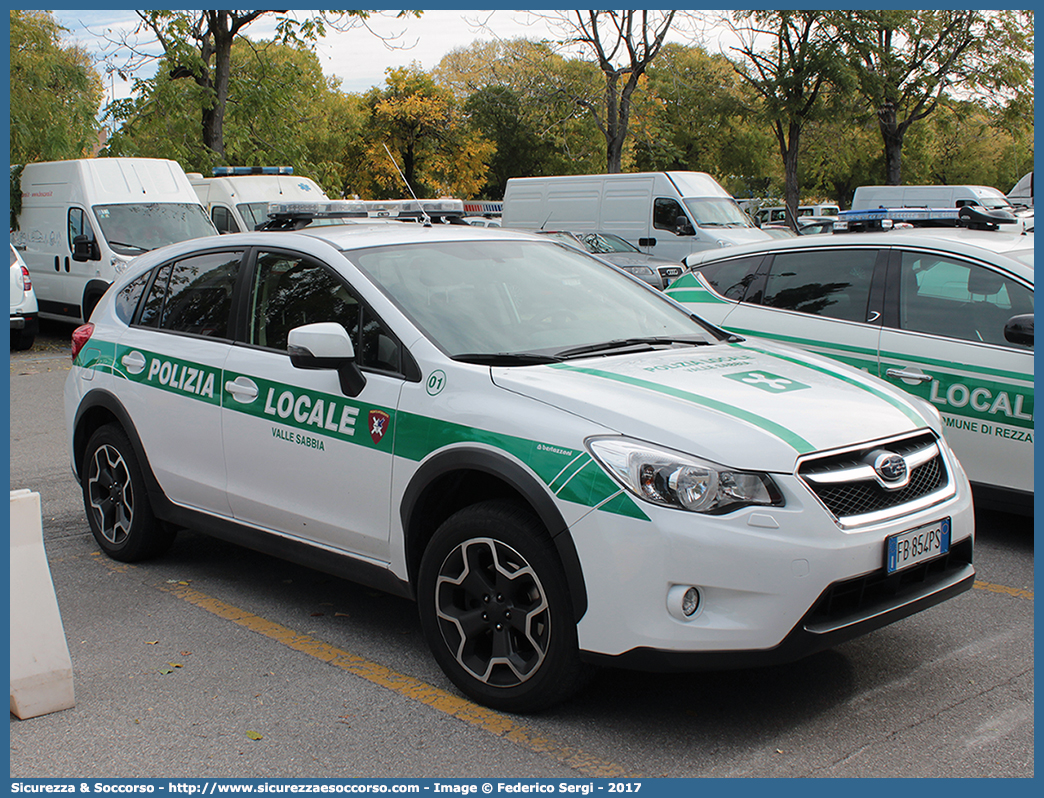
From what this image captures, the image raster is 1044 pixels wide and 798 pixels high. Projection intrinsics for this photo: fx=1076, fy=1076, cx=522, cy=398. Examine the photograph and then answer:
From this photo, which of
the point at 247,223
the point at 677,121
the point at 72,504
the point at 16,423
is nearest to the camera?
the point at 72,504

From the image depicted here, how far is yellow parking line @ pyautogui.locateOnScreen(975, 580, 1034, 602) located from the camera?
498cm

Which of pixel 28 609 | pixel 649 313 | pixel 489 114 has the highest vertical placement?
pixel 489 114

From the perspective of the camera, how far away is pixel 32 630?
384 cm

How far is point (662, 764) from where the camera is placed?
3.43 meters

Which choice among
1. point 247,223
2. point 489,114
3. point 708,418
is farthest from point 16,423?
point 489,114

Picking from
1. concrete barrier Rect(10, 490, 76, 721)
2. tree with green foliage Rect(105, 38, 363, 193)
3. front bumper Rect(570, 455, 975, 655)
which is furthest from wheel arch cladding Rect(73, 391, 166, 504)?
tree with green foliage Rect(105, 38, 363, 193)

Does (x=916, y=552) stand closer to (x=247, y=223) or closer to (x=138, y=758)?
(x=138, y=758)

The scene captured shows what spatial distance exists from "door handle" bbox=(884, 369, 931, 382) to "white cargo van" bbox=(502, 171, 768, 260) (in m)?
14.8

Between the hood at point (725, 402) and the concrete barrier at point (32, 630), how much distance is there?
1769mm

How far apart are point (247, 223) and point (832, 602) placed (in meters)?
17.6

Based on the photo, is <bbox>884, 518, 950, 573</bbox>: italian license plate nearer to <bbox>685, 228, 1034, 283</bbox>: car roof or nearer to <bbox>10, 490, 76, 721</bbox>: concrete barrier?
<bbox>685, 228, 1034, 283</bbox>: car roof

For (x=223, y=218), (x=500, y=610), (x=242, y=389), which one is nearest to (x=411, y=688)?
(x=500, y=610)

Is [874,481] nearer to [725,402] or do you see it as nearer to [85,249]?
[725,402]

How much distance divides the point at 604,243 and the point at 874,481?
17.5 m
